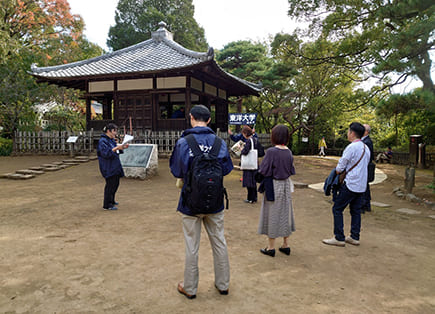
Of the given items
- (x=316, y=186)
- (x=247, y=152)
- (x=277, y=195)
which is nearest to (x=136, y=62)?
(x=247, y=152)

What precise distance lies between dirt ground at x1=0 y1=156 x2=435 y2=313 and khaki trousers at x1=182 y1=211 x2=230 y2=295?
0.14 meters

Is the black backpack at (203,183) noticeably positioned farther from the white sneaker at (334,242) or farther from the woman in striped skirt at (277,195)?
the white sneaker at (334,242)

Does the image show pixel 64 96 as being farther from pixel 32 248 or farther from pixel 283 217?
pixel 283 217

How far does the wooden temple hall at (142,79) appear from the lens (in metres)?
13.8

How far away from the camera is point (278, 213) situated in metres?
3.83

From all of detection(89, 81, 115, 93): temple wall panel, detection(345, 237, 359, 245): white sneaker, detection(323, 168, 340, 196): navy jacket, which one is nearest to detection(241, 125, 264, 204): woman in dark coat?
detection(323, 168, 340, 196): navy jacket

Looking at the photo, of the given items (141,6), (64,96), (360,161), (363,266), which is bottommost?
(363,266)

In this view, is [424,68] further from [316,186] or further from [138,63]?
[138,63]

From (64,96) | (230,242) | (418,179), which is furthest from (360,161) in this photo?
(64,96)

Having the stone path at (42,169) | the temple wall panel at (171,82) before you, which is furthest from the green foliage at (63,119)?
the temple wall panel at (171,82)

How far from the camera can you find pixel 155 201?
23.0 feet

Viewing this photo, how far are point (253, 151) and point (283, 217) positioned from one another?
2.91 meters

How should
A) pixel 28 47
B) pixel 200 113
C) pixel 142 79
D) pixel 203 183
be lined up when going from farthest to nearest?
1. pixel 28 47
2. pixel 142 79
3. pixel 200 113
4. pixel 203 183

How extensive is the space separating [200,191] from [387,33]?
34.0ft
